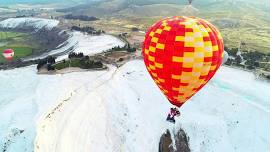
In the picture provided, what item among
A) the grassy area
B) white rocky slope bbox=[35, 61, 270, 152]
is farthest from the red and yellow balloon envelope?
the grassy area

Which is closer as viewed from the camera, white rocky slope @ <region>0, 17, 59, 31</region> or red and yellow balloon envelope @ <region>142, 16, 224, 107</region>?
red and yellow balloon envelope @ <region>142, 16, 224, 107</region>

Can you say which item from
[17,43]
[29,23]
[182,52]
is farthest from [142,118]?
[29,23]

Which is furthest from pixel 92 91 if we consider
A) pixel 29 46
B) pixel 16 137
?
pixel 29 46

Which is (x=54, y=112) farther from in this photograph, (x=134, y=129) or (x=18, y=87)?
(x=18, y=87)

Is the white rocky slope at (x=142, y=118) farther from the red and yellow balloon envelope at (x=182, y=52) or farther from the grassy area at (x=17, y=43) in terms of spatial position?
the grassy area at (x=17, y=43)

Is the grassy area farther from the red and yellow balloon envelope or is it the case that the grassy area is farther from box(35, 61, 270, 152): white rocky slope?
the red and yellow balloon envelope
